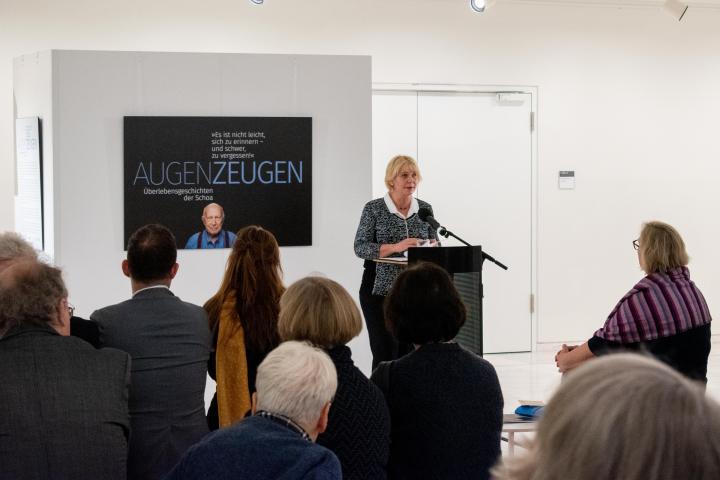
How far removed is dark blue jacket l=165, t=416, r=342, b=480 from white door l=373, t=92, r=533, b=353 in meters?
6.08

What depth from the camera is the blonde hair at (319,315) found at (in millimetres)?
2879

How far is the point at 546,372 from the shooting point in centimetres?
766

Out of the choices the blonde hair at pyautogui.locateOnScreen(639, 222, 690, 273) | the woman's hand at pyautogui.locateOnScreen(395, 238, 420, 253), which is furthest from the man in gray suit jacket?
the woman's hand at pyautogui.locateOnScreen(395, 238, 420, 253)

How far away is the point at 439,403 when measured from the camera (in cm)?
287

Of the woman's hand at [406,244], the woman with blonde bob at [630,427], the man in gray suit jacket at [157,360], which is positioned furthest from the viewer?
the woman's hand at [406,244]

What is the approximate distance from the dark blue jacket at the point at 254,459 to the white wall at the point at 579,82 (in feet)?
19.5

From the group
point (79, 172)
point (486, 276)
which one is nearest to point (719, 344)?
point (486, 276)

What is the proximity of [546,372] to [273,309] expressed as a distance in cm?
460

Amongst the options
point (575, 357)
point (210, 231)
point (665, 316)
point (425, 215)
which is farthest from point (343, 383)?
point (210, 231)

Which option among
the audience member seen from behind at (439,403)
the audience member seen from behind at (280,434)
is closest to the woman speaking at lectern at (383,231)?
the audience member seen from behind at (439,403)

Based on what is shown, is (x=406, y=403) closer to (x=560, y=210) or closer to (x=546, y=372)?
(x=546, y=372)

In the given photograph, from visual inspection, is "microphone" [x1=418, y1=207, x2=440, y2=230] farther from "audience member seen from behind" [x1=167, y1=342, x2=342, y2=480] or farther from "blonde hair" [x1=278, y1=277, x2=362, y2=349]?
"audience member seen from behind" [x1=167, y1=342, x2=342, y2=480]

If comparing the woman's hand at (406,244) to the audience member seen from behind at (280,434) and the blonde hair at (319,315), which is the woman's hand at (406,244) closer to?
the blonde hair at (319,315)

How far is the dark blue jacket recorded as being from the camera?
1963 mm
